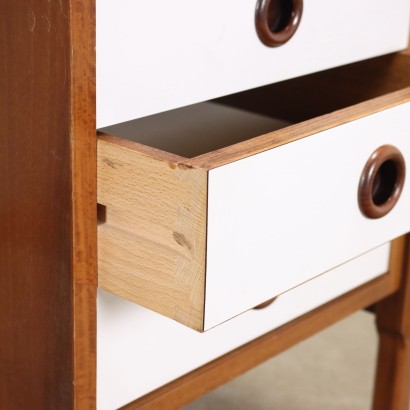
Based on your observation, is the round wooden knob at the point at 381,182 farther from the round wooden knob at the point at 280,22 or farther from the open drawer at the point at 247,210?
the round wooden knob at the point at 280,22

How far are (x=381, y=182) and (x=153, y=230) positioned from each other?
0.25 meters

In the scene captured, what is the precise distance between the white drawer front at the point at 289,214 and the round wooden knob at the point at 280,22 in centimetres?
10

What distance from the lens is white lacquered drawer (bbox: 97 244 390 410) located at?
676 mm

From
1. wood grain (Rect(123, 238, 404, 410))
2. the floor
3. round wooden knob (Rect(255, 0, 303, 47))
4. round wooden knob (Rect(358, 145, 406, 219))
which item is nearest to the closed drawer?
round wooden knob (Rect(255, 0, 303, 47))

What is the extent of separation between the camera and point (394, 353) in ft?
3.30

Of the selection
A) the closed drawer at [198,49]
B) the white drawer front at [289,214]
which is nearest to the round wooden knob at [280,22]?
the closed drawer at [198,49]

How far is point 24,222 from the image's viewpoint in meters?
0.64

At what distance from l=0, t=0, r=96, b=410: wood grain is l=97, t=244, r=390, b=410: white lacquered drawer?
30mm

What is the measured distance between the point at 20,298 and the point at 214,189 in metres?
0.19

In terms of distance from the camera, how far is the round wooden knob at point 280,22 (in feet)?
2.33

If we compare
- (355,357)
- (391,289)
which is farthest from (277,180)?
(355,357)

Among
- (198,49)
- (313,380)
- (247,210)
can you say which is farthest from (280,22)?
(313,380)

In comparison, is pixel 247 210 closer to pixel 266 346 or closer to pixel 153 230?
pixel 153 230

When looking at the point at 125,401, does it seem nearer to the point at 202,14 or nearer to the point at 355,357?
the point at 202,14
